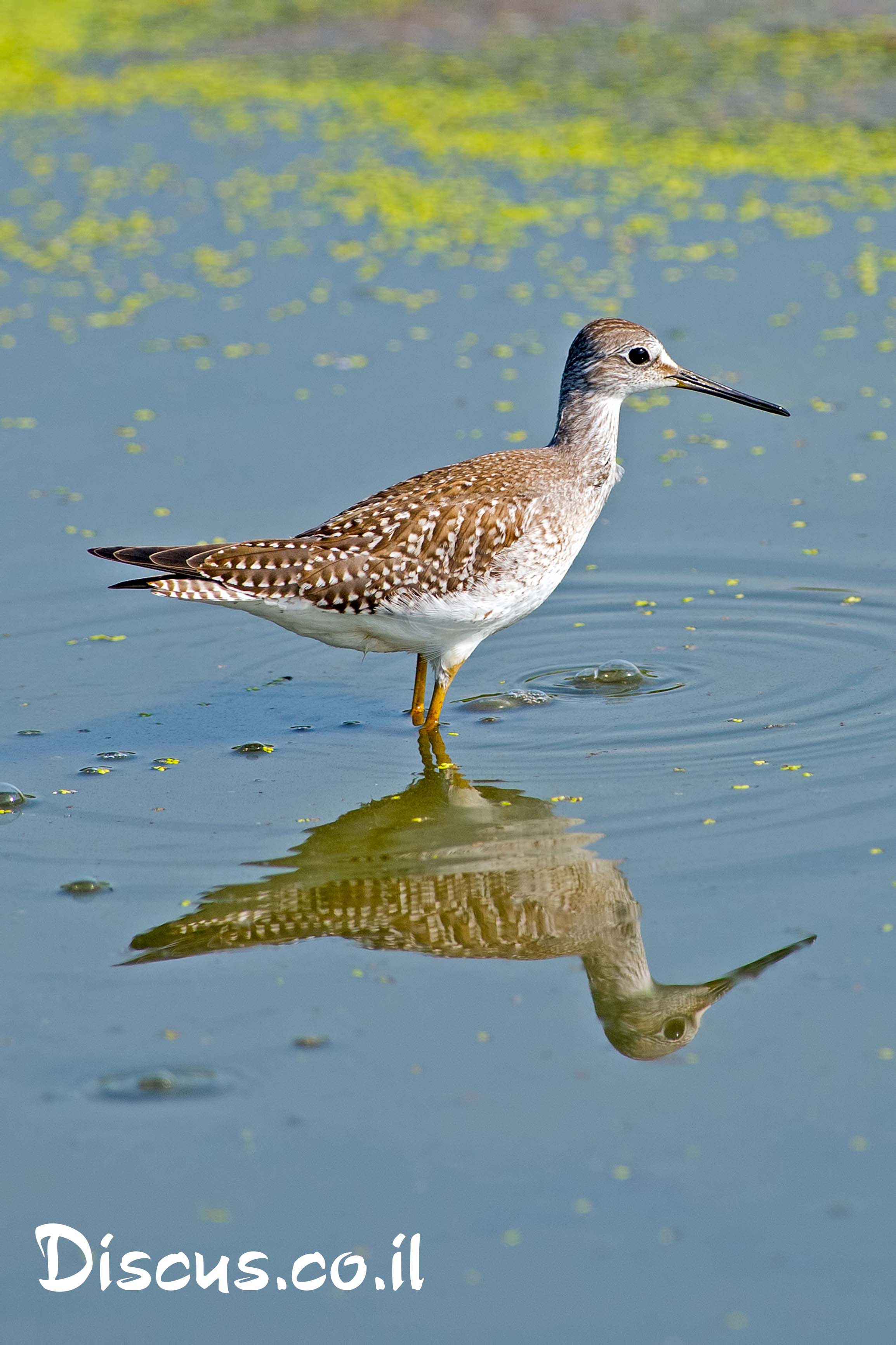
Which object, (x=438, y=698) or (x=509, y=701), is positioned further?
(x=509, y=701)

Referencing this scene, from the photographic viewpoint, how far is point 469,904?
6812 mm

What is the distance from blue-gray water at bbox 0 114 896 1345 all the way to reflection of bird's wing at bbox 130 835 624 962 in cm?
4

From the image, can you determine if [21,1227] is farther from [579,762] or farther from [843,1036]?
[579,762]

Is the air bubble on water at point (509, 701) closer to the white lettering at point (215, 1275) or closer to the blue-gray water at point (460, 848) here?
the blue-gray water at point (460, 848)

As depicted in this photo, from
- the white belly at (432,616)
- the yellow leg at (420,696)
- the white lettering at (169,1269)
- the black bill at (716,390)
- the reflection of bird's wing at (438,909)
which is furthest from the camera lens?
the black bill at (716,390)

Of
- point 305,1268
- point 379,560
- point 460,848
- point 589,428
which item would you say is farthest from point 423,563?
point 305,1268

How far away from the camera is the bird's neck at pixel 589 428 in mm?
9039

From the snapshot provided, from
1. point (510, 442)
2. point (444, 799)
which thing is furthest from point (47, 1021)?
point (510, 442)

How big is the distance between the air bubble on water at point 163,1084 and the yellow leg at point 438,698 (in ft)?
10.4

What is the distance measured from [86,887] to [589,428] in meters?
3.83

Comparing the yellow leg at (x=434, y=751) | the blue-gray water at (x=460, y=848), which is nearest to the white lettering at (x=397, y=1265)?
the blue-gray water at (x=460, y=848)

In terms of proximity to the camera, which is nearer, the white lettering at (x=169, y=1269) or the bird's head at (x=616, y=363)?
the white lettering at (x=169, y=1269)

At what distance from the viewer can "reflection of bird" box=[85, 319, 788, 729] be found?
817 centimetres

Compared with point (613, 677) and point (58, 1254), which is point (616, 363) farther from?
point (58, 1254)
